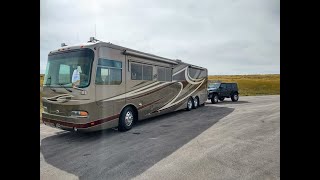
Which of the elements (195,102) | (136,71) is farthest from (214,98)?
(136,71)

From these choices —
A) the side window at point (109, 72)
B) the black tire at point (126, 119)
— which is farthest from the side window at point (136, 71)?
the black tire at point (126, 119)

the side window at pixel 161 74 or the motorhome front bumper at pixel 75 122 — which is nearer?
the motorhome front bumper at pixel 75 122

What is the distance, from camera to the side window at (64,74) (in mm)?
6848

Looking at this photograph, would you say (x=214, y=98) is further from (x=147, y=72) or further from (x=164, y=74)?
(x=147, y=72)

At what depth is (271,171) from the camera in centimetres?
438

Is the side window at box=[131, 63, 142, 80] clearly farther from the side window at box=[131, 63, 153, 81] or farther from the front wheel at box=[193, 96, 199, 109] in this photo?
the front wheel at box=[193, 96, 199, 109]

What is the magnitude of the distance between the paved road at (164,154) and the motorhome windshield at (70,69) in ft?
6.01

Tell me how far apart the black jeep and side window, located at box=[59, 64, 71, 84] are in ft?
47.9

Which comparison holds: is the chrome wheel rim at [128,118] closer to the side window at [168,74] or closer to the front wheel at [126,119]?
the front wheel at [126,119]

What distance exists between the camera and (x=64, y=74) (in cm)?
696
